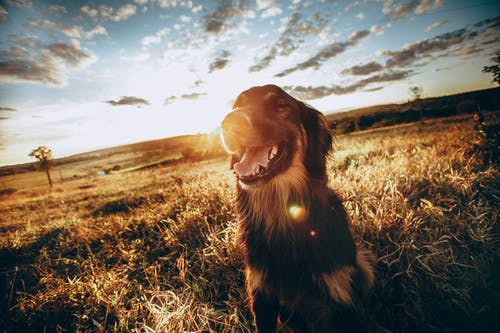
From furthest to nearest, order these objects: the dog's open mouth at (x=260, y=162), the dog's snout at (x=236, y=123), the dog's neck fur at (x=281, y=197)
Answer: the dog's neck fur at (x=281, y=197) → the dog's open mouth at (x=260, y=162) → the dog's snout at (x=236, y=123)

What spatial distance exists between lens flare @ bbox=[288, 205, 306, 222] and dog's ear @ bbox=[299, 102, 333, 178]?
1.17ft

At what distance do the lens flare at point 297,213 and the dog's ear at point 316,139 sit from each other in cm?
36

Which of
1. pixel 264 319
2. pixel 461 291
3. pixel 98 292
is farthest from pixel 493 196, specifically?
pixel 98 292

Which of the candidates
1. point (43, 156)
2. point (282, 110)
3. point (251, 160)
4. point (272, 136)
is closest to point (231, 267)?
point (251, 160)

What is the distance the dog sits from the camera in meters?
1.90

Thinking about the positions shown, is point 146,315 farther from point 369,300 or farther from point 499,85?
point 499,85

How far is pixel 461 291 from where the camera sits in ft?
7.40

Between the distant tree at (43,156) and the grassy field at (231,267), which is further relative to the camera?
the distant tree at (43,156)

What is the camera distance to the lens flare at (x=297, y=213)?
2.08 meters

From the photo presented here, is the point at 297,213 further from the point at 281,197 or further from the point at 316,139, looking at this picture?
the point at 316,139

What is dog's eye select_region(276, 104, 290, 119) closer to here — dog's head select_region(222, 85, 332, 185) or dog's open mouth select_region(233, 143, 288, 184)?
dog's head select_region(222, 85, 332, 185)

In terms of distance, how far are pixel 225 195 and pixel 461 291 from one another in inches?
137

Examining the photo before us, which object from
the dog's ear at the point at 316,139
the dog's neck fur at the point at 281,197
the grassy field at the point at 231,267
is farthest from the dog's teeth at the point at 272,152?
the grassy field at the point at 231,267

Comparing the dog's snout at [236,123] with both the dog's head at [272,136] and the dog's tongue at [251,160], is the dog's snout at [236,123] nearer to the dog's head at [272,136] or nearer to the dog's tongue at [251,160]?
the dog's head at [272,136]
